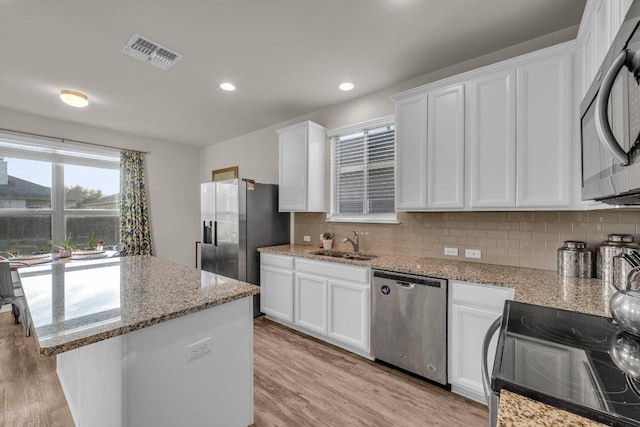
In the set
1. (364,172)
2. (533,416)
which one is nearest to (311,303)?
(364,172)

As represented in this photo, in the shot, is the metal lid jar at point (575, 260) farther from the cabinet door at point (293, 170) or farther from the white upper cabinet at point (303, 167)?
the cabinet door at point (293, 170)

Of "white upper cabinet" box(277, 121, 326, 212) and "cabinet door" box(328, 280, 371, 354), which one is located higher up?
"white upper cabinet" box(277, 121, 326, 212)

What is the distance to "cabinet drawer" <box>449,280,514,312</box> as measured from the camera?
1794 mm

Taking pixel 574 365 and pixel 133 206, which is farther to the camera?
pixel 133 206

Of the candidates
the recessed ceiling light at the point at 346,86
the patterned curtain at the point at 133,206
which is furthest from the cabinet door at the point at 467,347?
the patterned curtain at the point at 133,206

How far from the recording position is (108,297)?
55.7 inches

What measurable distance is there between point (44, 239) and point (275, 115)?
392 cm

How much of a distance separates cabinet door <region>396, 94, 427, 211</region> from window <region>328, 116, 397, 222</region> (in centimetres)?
41

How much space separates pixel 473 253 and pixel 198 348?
2268 mm

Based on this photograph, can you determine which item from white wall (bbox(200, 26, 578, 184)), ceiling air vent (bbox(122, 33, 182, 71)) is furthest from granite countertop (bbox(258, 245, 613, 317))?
ceiling air vent (bbox(122, 33, 182, 71))

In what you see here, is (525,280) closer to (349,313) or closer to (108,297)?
(349,313)

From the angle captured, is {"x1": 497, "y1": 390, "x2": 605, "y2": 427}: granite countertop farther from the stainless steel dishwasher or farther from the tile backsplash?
the tile backsplash

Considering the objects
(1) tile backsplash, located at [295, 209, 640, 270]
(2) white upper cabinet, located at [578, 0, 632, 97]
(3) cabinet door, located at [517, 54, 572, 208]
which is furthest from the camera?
(1) tile backsplash, located at [295, 209, 640, 270]

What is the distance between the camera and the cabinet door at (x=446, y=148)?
2.26 meters
